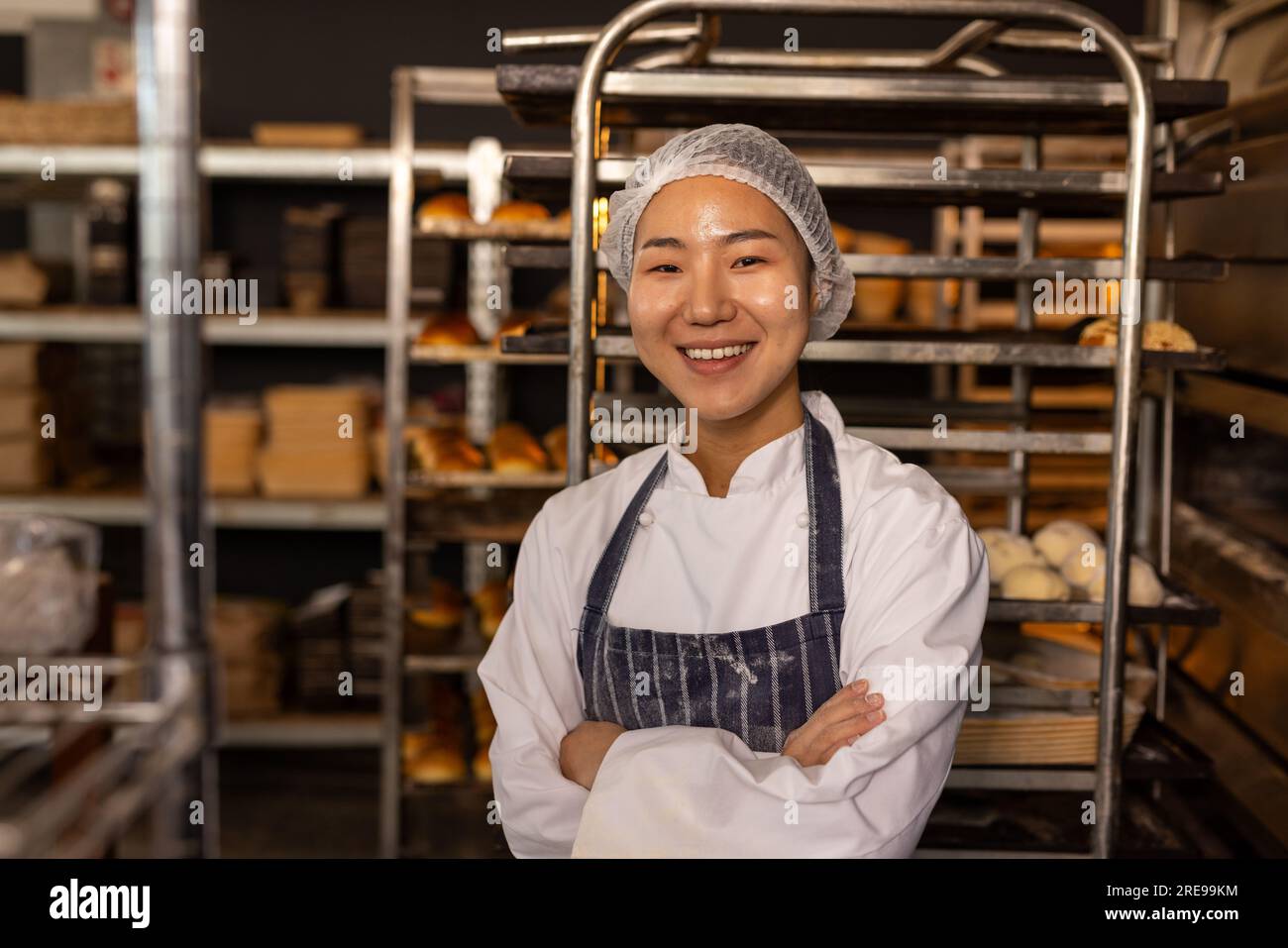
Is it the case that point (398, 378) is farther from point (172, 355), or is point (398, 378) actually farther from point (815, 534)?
point (172, 355)

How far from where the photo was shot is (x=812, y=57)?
2258 mm

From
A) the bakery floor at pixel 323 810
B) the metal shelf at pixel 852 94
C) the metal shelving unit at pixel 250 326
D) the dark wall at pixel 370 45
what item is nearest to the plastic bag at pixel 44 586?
the metal shelf at pixel 852 94

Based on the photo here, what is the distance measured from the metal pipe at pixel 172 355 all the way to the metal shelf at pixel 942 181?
118cm

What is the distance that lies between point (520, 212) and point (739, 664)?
2072 mm

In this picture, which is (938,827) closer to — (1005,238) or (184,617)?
(184,617)

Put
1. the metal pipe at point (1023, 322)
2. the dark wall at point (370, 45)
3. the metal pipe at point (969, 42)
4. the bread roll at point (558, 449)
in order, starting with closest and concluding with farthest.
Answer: the metal pipe at point (969, 42) → the metal pipe at point (1023, 322) → the bread roll at point (558, 449) → the dark wall at point (370, 45)

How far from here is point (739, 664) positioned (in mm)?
1400

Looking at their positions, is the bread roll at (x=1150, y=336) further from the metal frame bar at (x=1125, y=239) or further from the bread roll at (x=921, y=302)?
the bread roll at (x=921, y=302)

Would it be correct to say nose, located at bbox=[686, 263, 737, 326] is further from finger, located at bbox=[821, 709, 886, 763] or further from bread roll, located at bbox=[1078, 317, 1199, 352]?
bread roll, located at bbox=[1078, 317, 1199, 352]

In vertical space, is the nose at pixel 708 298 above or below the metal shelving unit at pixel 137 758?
above

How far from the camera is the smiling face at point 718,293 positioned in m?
1.34

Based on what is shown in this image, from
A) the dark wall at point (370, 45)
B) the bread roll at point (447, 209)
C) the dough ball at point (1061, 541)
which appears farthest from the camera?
the dark wall at point (370, 45)
